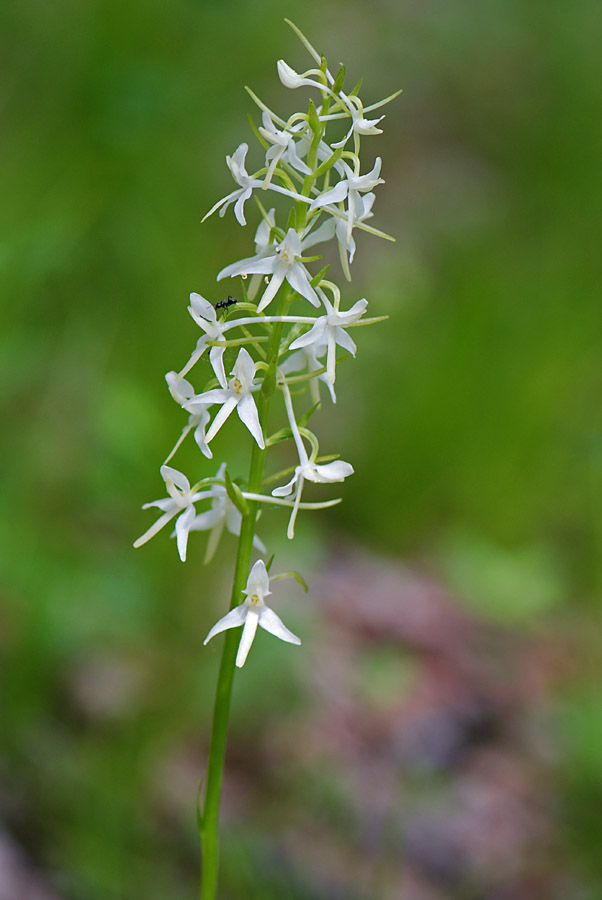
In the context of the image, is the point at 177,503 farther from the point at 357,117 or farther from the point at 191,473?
the point at 191,473

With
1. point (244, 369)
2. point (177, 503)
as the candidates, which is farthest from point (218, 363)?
point (177, 503)

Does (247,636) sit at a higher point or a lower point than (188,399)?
lower

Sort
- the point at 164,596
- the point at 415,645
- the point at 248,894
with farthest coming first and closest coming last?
1. the point at 415,645
2. the point at 164,596
3. the point at 248,894

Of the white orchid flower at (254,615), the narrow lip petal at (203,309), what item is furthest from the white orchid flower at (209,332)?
the white orchid flower at (254,615)

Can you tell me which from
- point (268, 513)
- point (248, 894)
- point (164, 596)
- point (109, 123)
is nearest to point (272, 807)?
point (248, 894)

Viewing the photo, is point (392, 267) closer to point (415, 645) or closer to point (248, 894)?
point (415, 645)
